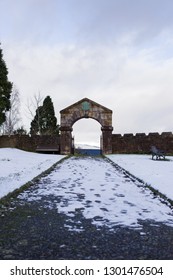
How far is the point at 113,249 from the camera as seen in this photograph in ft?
13.6

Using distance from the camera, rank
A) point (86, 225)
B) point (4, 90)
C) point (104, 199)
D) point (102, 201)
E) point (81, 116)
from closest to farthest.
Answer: point (86, 225) → point (102, 201) → point (104, 199) → point (4, 90) → point (81, 116)

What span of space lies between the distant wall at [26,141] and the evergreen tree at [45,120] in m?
15.8

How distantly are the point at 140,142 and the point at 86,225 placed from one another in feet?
109

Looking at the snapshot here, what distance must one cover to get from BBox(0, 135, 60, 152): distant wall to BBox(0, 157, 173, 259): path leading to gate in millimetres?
30344

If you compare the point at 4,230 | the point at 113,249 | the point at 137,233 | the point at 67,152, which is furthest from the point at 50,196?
the point at 67,152

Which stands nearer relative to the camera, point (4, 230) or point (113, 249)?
point (113, 249)

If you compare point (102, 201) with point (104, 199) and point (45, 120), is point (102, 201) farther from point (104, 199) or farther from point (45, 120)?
point (45, 120)

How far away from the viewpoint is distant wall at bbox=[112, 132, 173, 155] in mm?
37375

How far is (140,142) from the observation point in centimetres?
3809

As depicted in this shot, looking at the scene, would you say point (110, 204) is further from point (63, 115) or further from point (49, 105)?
point (49, 105)

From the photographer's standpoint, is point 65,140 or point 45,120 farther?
point 45,120

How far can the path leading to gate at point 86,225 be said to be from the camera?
405 centimetres

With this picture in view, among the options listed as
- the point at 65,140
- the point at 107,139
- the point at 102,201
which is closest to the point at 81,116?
the point at 65,140
